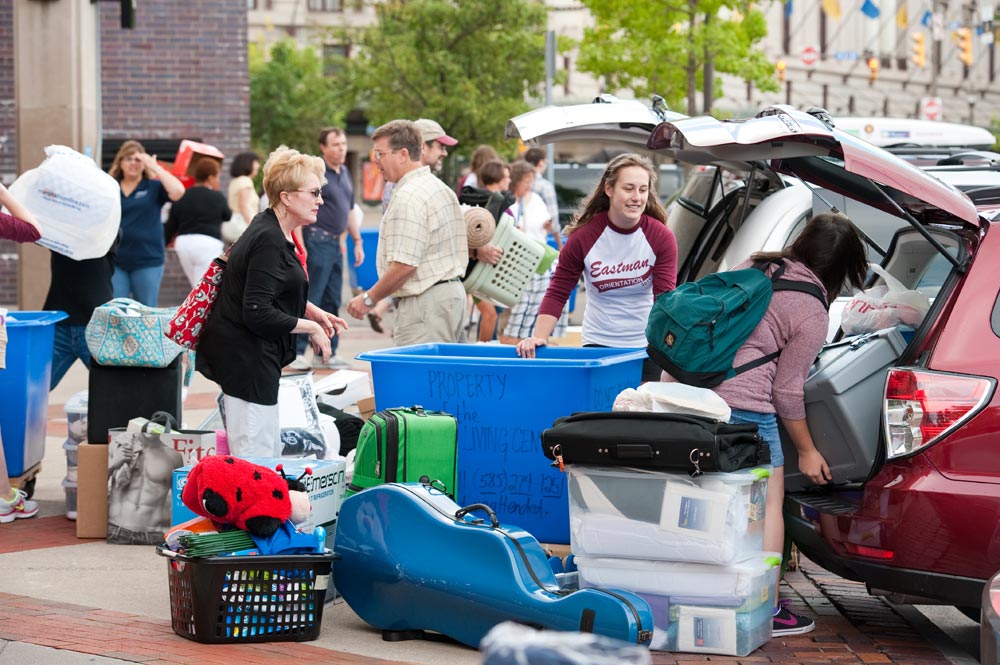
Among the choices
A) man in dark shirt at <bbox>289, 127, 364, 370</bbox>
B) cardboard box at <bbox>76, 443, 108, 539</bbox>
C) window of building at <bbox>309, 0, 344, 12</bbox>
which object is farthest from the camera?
window of building at <bbox>309, 0, 344, 12</bbox>

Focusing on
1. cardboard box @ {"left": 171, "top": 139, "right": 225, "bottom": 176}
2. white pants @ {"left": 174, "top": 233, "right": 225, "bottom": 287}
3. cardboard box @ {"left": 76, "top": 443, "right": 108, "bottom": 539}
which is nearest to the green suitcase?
cardboard box @ {"left": 76, "top": 443, "right": 108, "bottom": 539}

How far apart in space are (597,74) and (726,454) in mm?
24876

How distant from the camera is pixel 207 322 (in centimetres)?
602

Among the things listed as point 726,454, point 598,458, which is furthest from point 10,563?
point 726,454

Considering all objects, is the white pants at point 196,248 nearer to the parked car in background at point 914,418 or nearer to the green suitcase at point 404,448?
the green suitcase at point 404,448

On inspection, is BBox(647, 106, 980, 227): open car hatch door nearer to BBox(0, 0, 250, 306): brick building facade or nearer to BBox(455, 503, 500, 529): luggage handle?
BBox(455, 503, 500, 529): luggage handle

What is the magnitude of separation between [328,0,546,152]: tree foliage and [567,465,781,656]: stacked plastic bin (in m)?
23.9

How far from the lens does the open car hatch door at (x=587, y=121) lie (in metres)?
6.51

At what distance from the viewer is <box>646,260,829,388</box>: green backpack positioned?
5086 millimetres

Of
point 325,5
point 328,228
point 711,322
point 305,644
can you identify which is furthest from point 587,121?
point 325,5

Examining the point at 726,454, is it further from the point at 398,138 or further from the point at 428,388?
the point at 398,138

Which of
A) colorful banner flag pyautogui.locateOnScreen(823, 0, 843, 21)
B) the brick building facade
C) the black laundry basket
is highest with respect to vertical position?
colorful banner flag pyautogui.locateOnScreen(823, 0, 843, 21)

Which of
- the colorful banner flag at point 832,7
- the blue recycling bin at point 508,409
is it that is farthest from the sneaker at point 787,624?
the colorful banner flag at point 832,7

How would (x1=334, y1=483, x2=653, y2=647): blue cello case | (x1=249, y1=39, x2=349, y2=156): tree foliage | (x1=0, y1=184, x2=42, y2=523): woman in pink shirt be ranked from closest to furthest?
(x1=334, y1=483, x2=653, y2=647): blue cello case
(x1=0, y1=184, x2=42, y2=523): woman in pink shirt
(x1=249, y1=39, x2=349, y2=156): tree foliage
